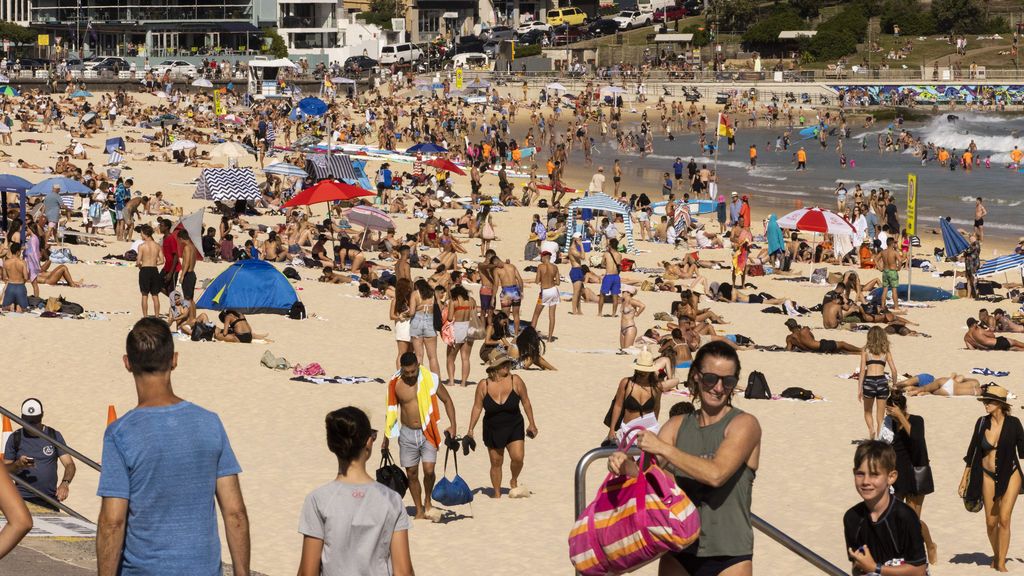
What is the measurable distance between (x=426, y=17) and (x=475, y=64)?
22.8 m

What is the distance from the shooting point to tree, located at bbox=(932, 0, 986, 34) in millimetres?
86625

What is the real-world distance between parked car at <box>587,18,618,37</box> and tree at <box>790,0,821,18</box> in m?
12.2

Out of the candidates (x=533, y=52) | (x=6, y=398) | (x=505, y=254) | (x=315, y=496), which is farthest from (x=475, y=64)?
(x=315, y=496)

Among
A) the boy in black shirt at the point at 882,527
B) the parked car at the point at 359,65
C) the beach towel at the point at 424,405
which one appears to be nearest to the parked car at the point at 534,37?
the parked car at the point at 359,65

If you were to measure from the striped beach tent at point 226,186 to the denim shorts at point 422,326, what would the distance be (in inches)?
529

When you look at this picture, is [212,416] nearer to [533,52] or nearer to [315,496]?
[315,496]

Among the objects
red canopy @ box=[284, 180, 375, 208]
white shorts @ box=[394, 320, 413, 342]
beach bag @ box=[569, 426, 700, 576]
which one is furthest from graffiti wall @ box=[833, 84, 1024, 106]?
beach bag @ box=[569, 426, 700, 576]

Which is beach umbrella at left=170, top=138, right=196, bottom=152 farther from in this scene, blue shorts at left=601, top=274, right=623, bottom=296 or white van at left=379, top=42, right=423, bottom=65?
white van at left=379, top=42, right=423, bottom=65

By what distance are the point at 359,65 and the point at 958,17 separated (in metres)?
38.6

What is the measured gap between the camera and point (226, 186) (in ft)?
86.1

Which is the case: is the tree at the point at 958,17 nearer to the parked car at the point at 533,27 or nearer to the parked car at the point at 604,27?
the parked car at the point at 604,27

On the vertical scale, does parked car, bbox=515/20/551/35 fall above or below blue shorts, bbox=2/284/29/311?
above

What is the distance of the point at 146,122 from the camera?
46.2 metres

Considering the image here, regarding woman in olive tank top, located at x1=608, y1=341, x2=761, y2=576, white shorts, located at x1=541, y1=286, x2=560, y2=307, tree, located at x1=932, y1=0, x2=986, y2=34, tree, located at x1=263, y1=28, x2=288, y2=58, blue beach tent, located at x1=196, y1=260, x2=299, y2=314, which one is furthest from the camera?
tree, located at x1=932, y1=0, x2=986, y2=34
